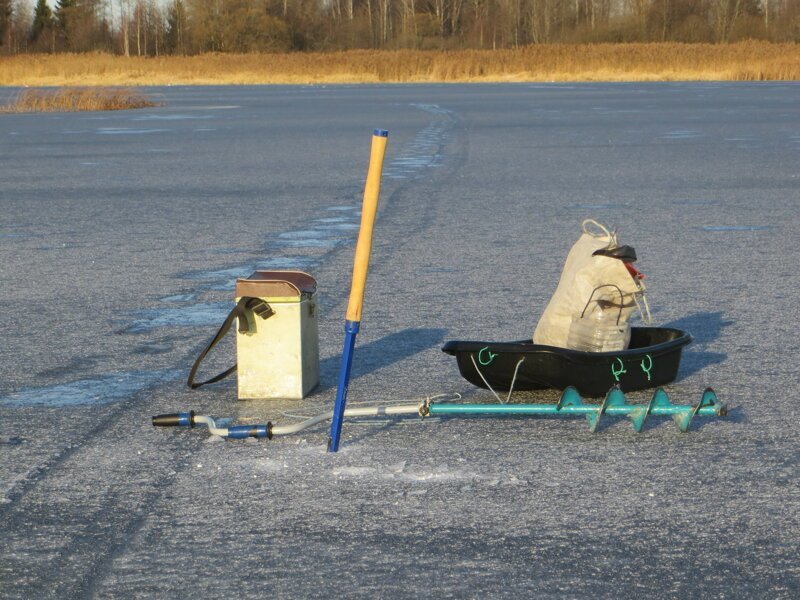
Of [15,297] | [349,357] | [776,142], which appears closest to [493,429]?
[349,357]

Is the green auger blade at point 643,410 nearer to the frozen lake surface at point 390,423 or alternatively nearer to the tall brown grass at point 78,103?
the frozen lake surface at point 390,423

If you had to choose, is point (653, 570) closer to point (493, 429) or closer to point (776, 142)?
point (493, 429)

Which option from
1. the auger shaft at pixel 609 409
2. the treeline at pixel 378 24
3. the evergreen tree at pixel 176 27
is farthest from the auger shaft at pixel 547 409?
the evergreen tree at pixel 176 27

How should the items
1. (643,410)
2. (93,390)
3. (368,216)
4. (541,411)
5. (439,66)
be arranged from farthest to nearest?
(439,66) → (93,390) → (541,411) → (643,410) → (368,216)

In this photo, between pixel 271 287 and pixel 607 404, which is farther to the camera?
pixel 271 287

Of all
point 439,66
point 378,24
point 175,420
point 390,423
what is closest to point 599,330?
point 390,423

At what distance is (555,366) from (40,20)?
5670 inches

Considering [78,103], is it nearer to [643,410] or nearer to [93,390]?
[93,390]

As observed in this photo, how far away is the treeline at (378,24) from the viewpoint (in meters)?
108

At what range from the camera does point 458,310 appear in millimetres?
6496

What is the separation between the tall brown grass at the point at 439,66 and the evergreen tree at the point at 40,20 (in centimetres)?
6666

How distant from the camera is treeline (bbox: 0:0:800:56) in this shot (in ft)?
353

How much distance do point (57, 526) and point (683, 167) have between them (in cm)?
1292

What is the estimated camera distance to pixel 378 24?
127m
